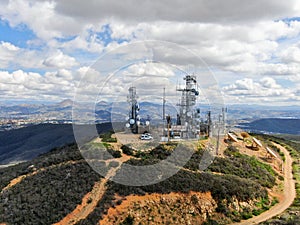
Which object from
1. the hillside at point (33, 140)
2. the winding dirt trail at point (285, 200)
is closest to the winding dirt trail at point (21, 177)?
the winding dirt trail at point (285, 200)

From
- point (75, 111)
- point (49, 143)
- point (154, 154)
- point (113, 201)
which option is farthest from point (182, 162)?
point (49, 143)

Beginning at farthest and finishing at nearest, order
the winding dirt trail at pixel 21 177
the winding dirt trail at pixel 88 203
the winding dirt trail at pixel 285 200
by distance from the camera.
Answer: the winding dirt trail at pixel 21 177 < the winding dirt trail at pixel 285 200 < the winding dirt trail at pixel 88 203

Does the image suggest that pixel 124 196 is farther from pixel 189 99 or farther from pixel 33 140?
pixel 33 140

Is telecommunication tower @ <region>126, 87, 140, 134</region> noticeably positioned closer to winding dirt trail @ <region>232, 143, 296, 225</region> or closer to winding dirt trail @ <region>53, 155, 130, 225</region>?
winding dirt trail @ <region>53, 155, 130, 225</region>

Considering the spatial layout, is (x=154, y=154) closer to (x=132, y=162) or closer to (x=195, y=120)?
(x=132, y=162)

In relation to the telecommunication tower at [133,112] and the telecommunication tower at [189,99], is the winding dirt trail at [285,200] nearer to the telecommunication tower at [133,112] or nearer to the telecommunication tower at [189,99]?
the telecommunication tower at [189,99]

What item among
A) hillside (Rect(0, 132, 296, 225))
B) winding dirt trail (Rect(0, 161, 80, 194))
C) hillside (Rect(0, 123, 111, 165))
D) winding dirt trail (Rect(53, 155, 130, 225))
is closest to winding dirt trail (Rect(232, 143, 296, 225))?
hillside (Rect(0, 132, 296, 225))
